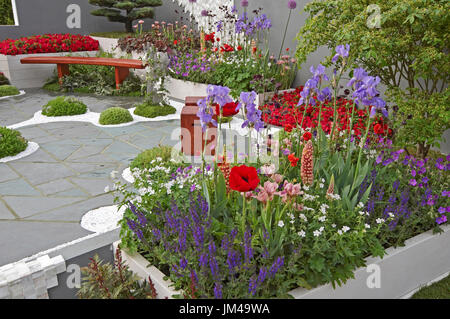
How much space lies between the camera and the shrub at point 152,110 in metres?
7.43

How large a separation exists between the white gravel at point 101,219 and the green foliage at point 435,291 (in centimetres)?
245

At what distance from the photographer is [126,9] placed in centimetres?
1261

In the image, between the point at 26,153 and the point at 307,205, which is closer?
the point at 307,205

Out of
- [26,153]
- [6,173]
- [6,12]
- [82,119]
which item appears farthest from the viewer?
[6,12]

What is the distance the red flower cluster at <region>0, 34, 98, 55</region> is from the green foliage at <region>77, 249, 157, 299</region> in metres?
9.83

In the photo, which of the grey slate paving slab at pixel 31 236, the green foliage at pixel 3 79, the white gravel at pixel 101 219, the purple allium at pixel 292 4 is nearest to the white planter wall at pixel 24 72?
the green foliage at pixel 3 79

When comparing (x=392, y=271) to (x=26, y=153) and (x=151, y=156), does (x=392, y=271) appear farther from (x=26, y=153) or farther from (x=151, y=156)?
(x=26, y=153)

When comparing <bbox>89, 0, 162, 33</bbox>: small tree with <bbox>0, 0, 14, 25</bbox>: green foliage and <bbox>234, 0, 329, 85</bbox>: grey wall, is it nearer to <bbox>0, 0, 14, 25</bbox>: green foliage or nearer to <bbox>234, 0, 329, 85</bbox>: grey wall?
<bbox>0, 0, 14, 25</bbox>: green foliage

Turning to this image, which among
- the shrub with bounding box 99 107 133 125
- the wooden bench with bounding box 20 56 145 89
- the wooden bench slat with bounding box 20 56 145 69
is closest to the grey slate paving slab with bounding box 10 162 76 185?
the shrub with bounding box 99 107 133 125

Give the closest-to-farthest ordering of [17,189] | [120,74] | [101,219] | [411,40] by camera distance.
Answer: [101,219] → [411,40] → [17,189] → [120,74]

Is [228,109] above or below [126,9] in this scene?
below

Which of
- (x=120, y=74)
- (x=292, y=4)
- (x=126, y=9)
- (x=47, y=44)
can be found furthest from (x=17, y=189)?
(x=126, y=9)

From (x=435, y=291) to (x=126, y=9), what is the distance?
40.1ft

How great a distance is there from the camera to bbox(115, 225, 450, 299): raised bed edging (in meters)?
2.31
